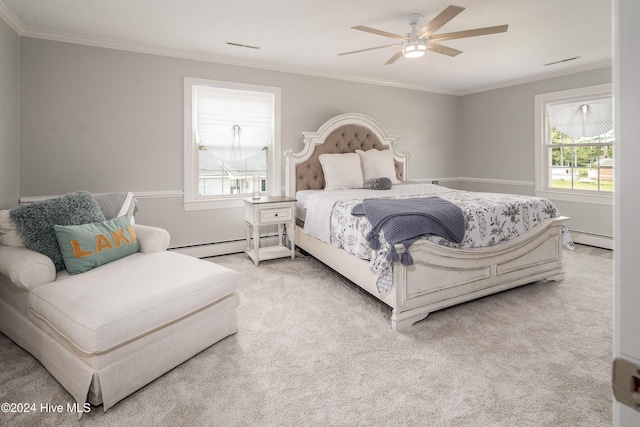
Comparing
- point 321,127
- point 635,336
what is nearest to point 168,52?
point 321,127

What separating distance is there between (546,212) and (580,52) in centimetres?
213

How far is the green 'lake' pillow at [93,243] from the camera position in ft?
7.22

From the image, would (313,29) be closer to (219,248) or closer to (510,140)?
(219,248)

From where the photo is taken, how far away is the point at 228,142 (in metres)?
4.35

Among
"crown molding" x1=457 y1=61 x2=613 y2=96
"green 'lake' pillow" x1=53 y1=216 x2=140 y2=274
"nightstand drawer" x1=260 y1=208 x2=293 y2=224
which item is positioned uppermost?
"crown molding" x1=457 y1=61 x2=613 y2=96

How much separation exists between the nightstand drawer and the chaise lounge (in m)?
1.51

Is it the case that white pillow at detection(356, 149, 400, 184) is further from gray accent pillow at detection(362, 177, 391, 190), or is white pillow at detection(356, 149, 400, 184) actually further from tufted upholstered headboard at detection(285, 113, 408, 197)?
gray accent pillow at detection(362, 177, 391, 190)

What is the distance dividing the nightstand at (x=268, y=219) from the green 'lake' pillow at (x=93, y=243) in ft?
4.95

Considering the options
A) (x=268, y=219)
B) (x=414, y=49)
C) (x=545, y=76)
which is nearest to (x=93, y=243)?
(x=268, y=219)

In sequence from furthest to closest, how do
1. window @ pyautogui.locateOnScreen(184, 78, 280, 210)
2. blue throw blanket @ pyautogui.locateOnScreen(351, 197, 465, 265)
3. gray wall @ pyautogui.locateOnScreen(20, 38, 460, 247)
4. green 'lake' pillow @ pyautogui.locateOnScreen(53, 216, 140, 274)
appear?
window @ pyautogui.locateOnScreen(184, 78, 280, 210), gray wall @ pyautogui.locateOnScreen(20, 38, 460, 247), blue throw blanket @ pyautogui.locateOnScreen(351, 197, 465, 265), green 'lake' pillow @ pyautogui.locateOnScreen(53, 216, 140, 274)

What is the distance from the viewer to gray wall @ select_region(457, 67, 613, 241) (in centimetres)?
471

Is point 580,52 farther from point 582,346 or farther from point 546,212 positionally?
point 582,346

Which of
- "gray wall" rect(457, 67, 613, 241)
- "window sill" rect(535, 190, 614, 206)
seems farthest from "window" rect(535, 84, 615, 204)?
"gray wall" rect(457, 67, 613, 241)

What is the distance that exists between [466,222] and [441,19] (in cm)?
148
